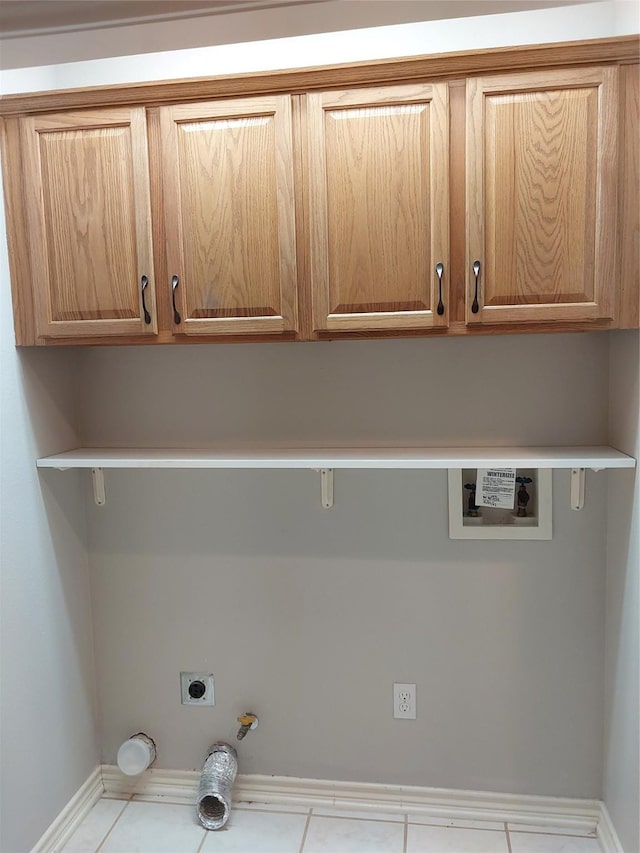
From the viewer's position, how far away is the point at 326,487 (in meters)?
1.90

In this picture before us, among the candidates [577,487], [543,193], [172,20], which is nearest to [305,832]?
[577,487]

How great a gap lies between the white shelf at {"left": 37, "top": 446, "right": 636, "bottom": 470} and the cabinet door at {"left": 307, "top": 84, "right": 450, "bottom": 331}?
366mm

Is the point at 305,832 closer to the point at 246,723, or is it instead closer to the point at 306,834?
the point at 306,834

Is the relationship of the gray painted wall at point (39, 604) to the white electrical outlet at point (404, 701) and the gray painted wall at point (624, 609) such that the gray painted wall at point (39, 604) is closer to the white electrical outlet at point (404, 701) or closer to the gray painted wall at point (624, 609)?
the white electrical outlet at point (404, 701)

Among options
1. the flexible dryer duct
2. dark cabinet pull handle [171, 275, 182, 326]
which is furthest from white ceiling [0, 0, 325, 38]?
the flexible dryer duct

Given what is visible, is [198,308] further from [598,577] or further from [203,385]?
[598,577]

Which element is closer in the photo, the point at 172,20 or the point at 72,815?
the point at 172,20

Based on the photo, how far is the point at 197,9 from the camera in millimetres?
387

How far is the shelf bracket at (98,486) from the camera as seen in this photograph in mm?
2012

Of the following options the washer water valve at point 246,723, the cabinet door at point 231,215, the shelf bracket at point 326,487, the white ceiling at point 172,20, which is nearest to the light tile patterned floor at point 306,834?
the washer water valve at point 246,723

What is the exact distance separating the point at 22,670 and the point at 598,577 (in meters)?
1.70

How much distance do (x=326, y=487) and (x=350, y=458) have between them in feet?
0.68

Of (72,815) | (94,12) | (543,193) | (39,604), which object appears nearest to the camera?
(94,12)

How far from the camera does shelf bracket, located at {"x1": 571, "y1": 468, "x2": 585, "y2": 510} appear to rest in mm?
1773
